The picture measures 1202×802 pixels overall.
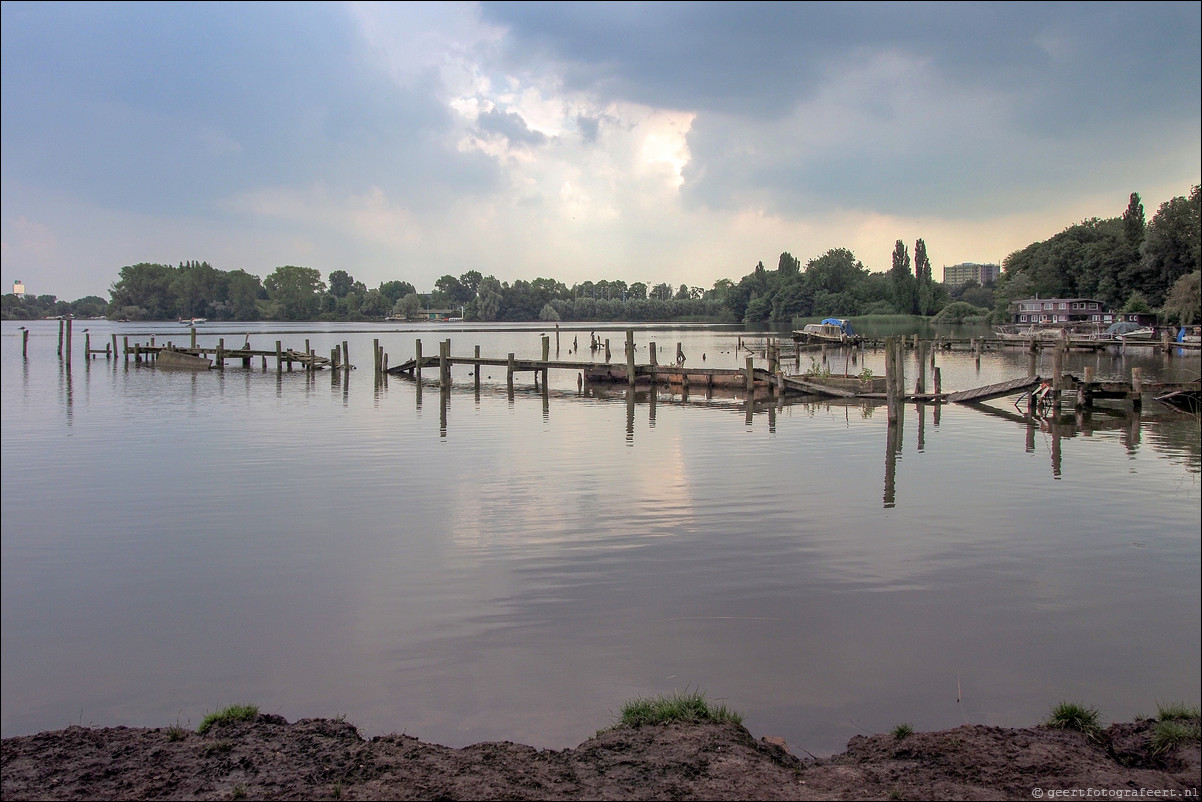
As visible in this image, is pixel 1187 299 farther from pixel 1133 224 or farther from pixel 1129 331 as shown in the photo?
pixel 1133 224

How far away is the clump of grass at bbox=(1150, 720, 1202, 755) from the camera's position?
5.33 m

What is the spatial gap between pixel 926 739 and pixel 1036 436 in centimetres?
1990

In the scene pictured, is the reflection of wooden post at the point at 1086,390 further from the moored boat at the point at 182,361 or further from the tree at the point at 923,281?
the tree at the point at 923,281

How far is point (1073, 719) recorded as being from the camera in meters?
6.06

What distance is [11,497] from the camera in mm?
15766

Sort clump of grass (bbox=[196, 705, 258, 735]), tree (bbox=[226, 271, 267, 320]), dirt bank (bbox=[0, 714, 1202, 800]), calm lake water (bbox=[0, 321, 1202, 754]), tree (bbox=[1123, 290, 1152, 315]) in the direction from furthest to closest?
1. tree (bbox=[226, 271, 267, 320])
2. tree (bbox=[1123, 290, 1152, 315])
3. calm lake water (bbox=[0, 321, 1202, 754])
4. clump of grass (bbox=[196, 705, 258, 735])
5. dirt bank (bbox=[0, 714, 1202, 800])

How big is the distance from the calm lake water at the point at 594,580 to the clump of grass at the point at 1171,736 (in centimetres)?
108

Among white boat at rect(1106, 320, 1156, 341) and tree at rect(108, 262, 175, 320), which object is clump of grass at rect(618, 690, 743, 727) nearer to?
white boat at rect(1106, 320, 1156, 341)

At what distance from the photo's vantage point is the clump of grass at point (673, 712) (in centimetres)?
625

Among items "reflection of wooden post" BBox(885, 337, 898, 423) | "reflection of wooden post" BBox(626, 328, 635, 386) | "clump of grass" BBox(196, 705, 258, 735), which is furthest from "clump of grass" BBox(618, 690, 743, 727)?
"reflection of wooden post" BBox(626, 328, 635, 386)

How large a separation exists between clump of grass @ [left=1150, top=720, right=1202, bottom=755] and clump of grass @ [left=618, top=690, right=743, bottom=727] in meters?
2.62

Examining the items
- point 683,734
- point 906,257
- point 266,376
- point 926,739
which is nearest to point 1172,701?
point 926,739

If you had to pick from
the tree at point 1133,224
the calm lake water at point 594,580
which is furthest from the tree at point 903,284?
the calm lake water at point 594,580

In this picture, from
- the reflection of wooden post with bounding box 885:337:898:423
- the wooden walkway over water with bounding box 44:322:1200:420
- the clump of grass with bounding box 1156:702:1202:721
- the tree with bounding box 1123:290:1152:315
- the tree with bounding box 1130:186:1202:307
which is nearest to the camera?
the clump of grass with bounding box 1156:702:1202:721
